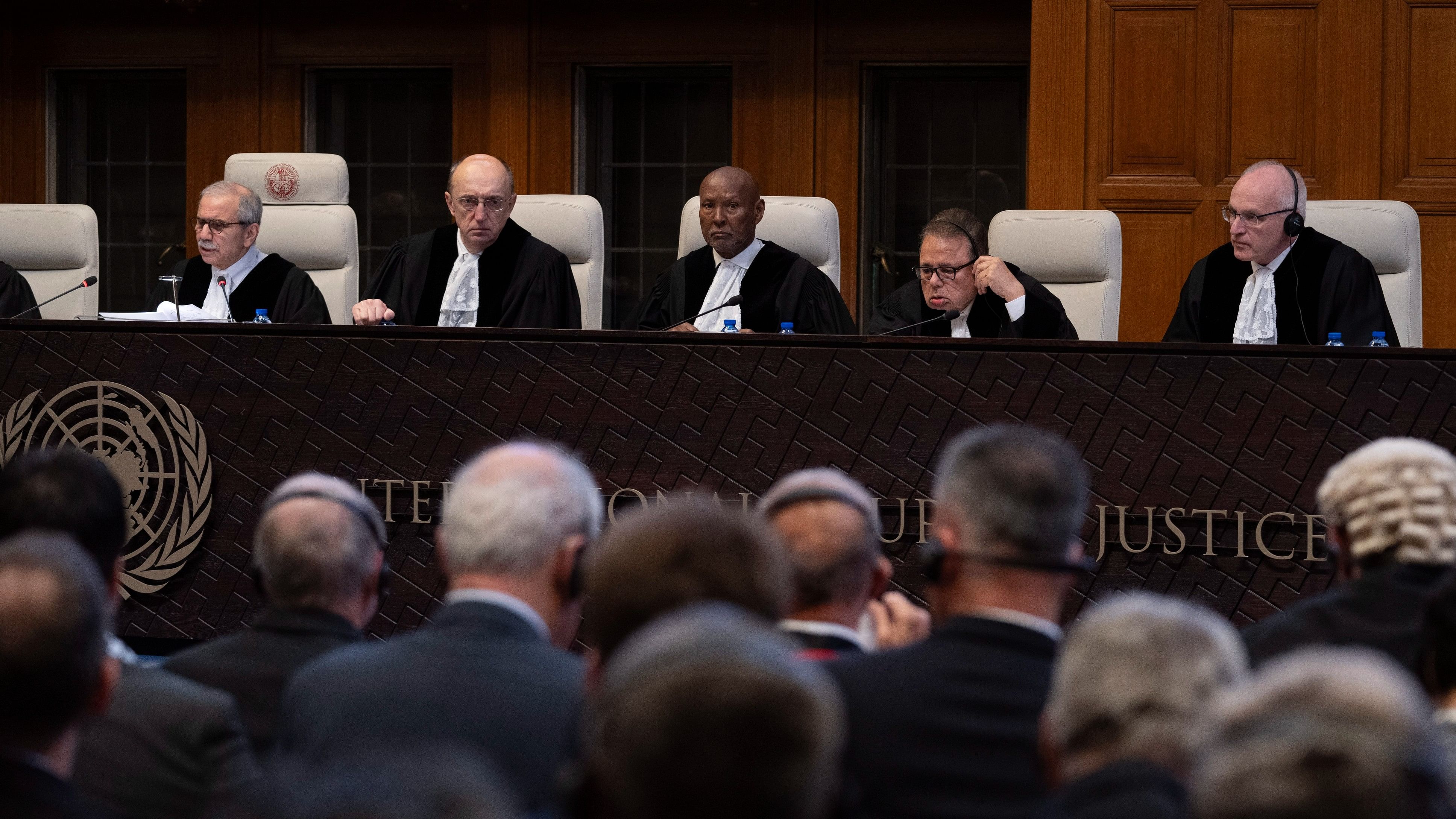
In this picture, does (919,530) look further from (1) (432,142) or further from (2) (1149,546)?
Result: (1) (432,142)

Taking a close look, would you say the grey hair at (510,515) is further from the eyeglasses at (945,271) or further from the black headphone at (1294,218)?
the black headphone at (1294,218)

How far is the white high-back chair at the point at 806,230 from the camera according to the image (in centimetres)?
582

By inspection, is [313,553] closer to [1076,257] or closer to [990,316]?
[990,316]

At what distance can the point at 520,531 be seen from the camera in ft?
6.42

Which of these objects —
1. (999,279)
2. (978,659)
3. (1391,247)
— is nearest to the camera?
(978,659)

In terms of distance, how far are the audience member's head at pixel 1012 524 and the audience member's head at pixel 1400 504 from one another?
531 millimetres

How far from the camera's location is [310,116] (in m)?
8.34

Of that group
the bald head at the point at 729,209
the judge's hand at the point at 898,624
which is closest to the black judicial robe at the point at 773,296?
the bald head at the point at 729,209

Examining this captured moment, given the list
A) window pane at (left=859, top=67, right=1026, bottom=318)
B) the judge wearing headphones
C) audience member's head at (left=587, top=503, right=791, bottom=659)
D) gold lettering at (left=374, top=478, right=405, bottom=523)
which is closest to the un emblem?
gold lettering at (left=374, top=478, right=405, bottom=523)

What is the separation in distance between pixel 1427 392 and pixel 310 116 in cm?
615

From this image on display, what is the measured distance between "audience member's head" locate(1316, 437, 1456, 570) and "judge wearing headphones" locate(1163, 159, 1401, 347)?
3.05 meters

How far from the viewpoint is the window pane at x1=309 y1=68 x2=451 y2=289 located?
8.31m

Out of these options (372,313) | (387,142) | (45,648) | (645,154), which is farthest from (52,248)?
(45,648)

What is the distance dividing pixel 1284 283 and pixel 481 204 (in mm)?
2743
